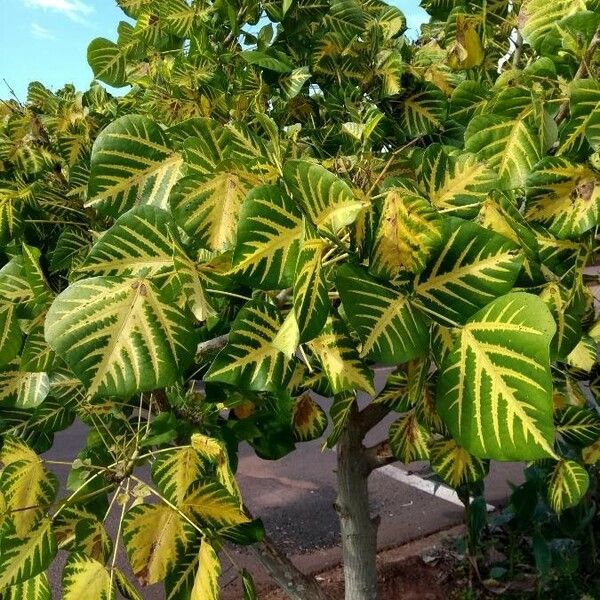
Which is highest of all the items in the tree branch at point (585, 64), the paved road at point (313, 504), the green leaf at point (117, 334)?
the tree branch at point (585, 64)

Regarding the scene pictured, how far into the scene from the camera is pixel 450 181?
2.17 ft

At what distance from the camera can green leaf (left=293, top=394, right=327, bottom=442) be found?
125cm

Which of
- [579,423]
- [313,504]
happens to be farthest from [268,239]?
[313,504]

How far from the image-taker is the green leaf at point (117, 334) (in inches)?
21.3

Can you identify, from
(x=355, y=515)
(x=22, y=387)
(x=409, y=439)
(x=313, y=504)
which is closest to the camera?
(x=22, y=387)

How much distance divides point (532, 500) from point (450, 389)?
2.00 m

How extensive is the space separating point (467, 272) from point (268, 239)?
0.53 feet

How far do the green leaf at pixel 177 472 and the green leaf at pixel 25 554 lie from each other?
4.8 inches

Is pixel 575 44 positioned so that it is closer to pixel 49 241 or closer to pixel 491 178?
pixel 491 178

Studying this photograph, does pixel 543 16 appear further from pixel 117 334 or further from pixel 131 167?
pixel 117 334

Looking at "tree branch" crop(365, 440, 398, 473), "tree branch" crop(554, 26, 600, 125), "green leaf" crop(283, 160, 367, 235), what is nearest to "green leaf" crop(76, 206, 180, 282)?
"green leaf" crop(283, 160, 367, 235)

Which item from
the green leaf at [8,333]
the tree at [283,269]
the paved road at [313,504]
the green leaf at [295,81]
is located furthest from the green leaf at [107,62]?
the paved road at [313,504]

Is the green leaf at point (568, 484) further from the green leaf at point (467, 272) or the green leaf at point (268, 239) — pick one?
the green leaf at point (268, 239)

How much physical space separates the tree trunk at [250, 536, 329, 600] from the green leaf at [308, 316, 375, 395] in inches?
36.8
